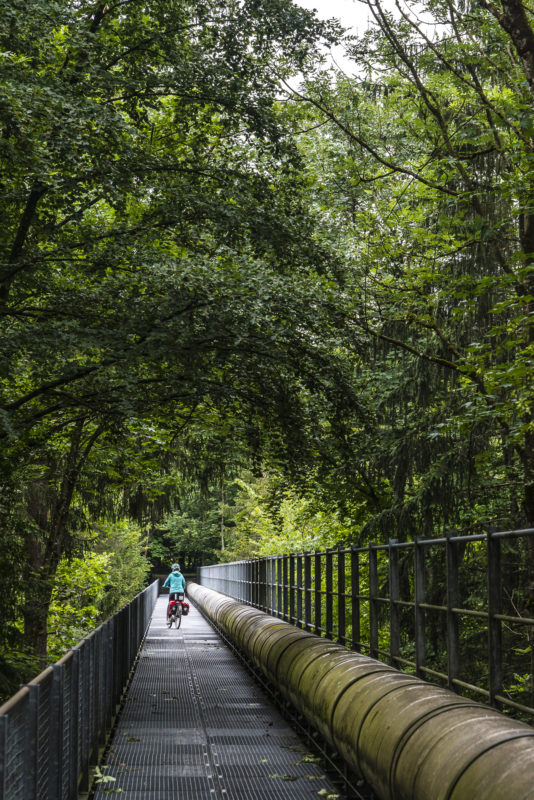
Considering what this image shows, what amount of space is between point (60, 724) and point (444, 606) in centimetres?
447

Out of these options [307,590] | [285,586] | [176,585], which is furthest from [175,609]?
[307,590]

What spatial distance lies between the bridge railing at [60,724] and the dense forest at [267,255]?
6.14 ft

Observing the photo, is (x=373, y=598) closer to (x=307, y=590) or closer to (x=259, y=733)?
(x=259, y=733)

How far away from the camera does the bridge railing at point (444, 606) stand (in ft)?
21.5

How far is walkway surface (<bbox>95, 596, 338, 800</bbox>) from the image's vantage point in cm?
720

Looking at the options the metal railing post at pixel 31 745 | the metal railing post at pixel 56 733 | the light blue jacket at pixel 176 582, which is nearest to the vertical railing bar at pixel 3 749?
the metal railing post at pixel 31 745

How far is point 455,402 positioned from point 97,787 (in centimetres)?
950

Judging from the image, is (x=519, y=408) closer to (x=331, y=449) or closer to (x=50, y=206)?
(x=331, y=449)

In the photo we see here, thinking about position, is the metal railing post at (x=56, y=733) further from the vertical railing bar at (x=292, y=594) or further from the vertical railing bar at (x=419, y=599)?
the vertical railing bar at (x=292, y=594)

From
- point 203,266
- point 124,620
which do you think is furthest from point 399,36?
point 124,620

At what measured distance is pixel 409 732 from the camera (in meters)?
5.27

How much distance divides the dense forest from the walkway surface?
68.1 inches

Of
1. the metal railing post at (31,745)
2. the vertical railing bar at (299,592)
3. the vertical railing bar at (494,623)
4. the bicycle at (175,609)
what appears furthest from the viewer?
the bicycle at (175,609)

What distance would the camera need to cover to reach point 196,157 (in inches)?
529
